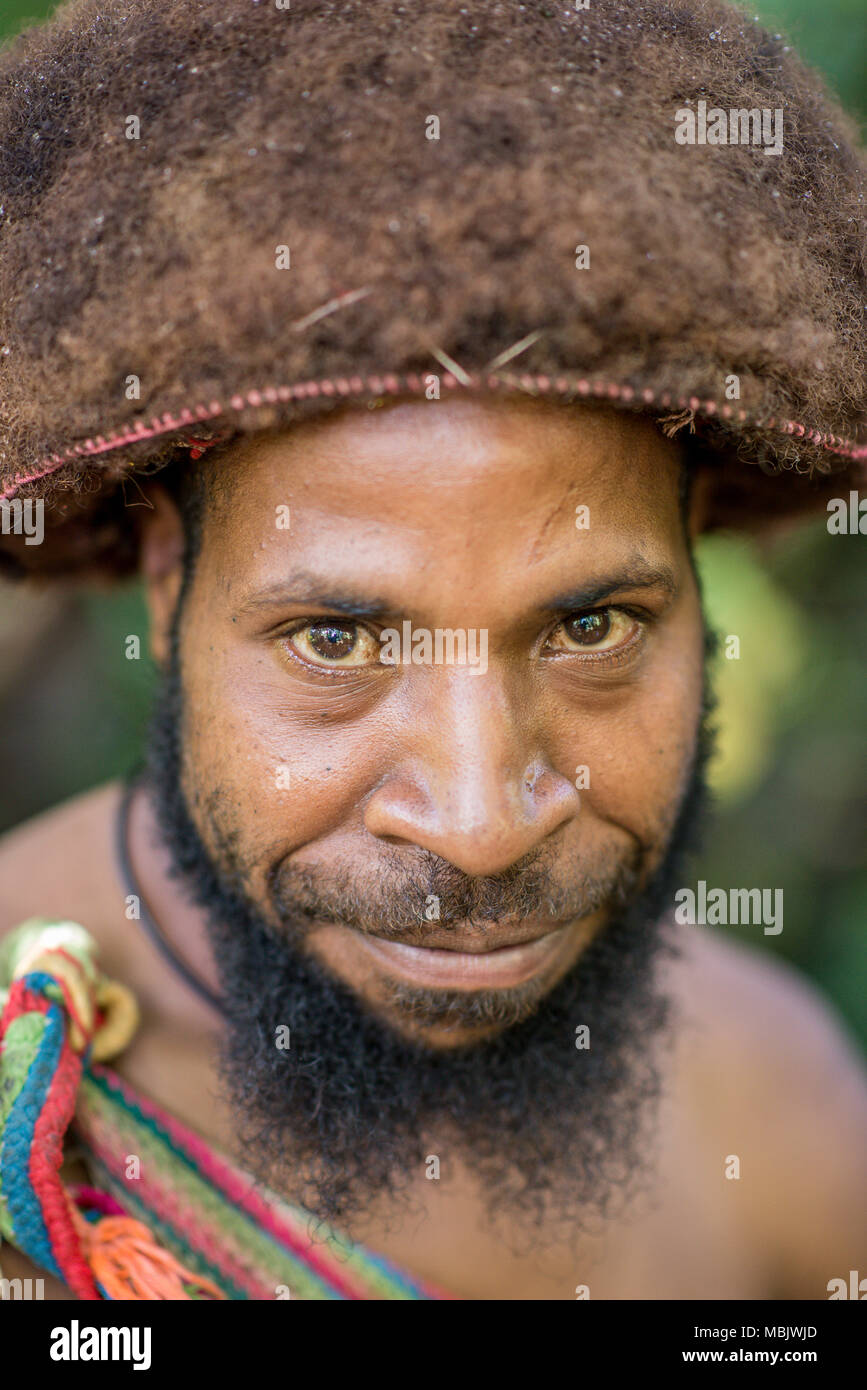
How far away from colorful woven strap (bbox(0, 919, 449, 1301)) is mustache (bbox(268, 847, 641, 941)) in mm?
403

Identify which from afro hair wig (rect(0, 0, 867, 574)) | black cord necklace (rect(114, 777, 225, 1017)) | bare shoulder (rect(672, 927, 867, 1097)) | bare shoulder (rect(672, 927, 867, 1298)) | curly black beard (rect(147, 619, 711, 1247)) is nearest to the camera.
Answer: afro hair wig (rect(0, 0, 867, 574))

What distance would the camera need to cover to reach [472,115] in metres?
1.34

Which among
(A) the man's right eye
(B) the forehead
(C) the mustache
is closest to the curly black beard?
(C) the mustache

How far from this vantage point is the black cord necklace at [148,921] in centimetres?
212

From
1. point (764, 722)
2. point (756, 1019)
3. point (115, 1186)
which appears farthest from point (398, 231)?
point (764, 722)

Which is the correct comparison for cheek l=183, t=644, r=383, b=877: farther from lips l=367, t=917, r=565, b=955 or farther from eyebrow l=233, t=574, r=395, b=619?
lips l=367, t=917, r=565, b=955

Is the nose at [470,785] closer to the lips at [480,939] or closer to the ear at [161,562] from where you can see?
the lips at [480,939]

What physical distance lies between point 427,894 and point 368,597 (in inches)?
17.2

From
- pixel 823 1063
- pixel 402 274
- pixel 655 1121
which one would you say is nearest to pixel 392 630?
pixel 402 274

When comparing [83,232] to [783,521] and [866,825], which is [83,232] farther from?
[866,825]

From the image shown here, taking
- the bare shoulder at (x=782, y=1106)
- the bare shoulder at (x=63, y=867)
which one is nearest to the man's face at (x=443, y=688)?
the bare shoulder at (x=63, y=867)

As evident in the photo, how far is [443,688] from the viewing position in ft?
5.11

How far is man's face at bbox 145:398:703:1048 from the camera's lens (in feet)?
4.99

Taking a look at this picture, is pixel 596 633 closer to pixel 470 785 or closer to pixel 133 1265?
pixel 470 785
